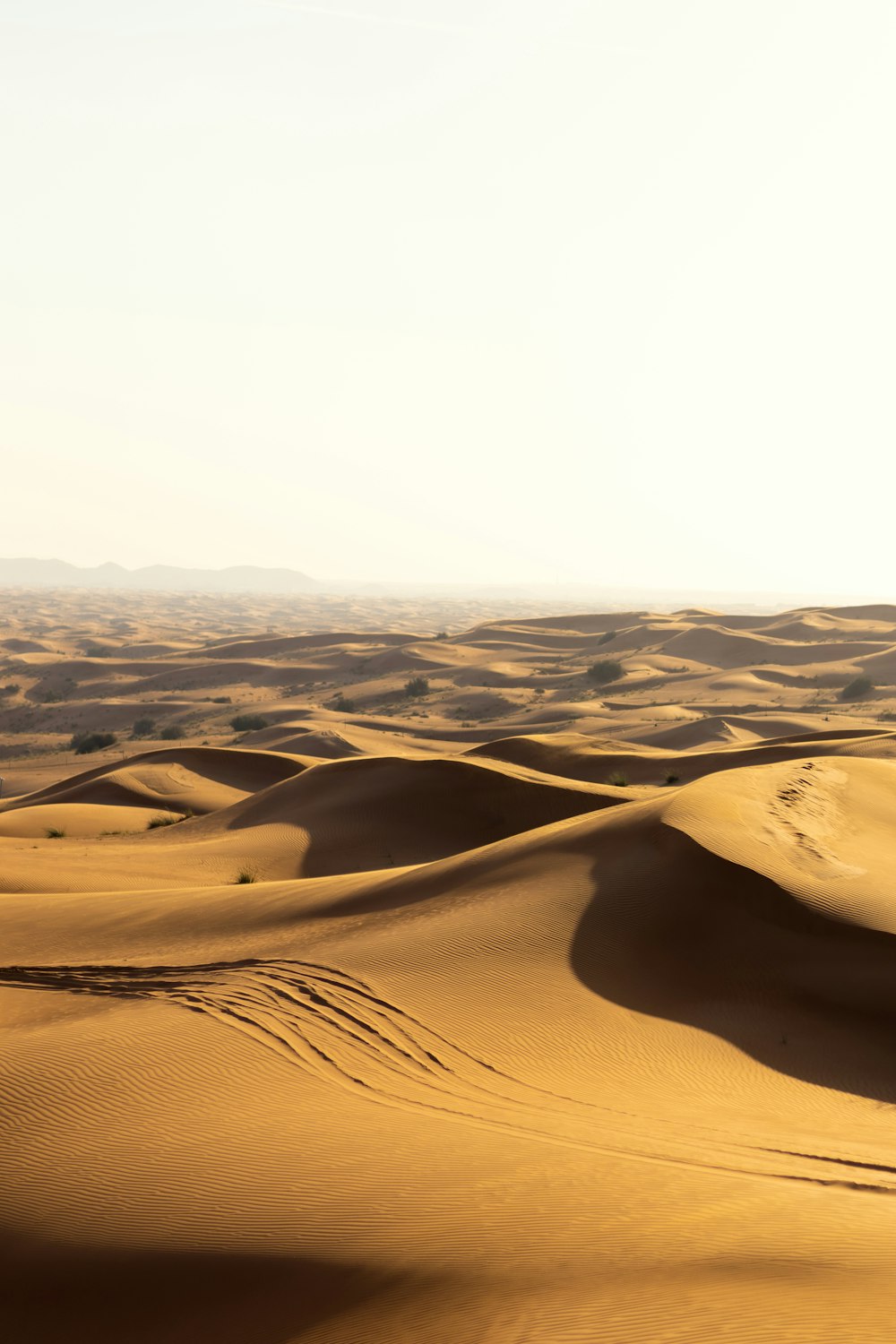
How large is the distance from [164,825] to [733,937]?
1641 centimetres

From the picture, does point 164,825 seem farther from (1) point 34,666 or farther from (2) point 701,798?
(1) point 34,666

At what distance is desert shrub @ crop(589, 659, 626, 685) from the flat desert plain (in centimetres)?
3229

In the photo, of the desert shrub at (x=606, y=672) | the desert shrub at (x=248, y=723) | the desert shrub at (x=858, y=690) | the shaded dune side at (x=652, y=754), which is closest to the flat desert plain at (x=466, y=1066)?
the shaded dune side at (x=652, y=754)

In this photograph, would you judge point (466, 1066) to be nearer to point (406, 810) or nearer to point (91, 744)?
point (406, 810)

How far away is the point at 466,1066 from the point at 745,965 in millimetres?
3725

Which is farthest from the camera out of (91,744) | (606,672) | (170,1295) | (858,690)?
(606,672)

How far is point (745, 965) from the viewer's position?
10.5 meters

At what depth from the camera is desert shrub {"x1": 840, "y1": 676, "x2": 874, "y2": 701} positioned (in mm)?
44031

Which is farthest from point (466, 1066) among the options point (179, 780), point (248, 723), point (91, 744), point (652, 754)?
point (248, 723)

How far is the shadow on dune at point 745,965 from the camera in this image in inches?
364

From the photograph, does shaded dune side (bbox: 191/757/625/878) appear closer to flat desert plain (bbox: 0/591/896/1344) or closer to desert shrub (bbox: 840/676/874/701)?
flat desert plain (bbox: 0/591/896/1344)

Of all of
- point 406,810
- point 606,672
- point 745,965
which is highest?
point 606,672

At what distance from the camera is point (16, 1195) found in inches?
246

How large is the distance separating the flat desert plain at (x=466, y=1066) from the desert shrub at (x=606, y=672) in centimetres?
3229
